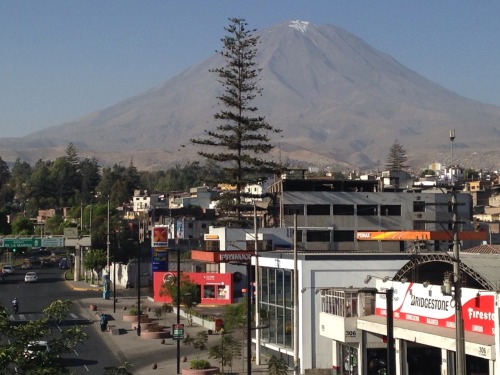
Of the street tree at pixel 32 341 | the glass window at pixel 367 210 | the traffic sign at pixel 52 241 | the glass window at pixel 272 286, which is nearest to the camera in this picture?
the street tree at pixel 32 341

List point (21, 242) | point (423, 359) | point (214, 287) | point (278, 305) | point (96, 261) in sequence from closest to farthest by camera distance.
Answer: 1. point (423, 359)
2. point (278, 305)
3. point (214, 287)
4. point (21, 242)
5. point (96, 261)

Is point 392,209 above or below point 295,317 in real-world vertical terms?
above

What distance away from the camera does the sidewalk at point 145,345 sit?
45344 millimetres

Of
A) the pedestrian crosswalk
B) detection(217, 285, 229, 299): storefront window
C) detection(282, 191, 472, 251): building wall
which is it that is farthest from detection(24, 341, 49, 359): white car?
detection(282, 191, 472, 251): building wall

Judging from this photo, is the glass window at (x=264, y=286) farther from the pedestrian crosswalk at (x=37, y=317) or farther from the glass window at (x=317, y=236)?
the glass window at (x=317, y=236)

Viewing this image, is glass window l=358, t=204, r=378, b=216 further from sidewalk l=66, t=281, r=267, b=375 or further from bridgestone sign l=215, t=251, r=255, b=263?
bridgestone sign l=215, t=251, r=255, b=263

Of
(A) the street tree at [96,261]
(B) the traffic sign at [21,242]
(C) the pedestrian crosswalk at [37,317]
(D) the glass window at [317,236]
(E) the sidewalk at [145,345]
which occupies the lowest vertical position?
(E) the sidewalk at [145,345]

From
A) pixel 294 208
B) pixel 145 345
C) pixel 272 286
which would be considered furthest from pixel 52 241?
pixel 272 286

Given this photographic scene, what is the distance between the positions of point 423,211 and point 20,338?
73.6 m

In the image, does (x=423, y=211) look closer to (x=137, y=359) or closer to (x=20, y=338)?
(x=137, y=359)

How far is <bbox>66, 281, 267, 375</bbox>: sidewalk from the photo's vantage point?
149 feet

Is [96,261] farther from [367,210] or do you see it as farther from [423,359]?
[423,359]

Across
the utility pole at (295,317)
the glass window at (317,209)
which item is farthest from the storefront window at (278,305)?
the glass window at (317,209)

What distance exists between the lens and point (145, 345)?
2077 inches
